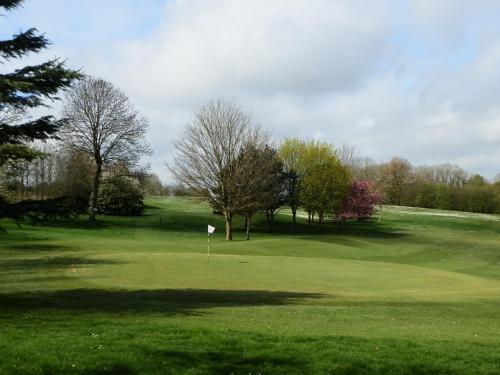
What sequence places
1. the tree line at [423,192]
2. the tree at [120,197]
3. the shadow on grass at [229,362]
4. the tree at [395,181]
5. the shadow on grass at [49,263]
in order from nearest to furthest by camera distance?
the shadow on grass at [229,362]
the shadow on grass at [49,263]
the tree at [120,197]
the tree line at [423,192]
the tree at [395,181]

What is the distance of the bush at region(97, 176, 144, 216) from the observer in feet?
208

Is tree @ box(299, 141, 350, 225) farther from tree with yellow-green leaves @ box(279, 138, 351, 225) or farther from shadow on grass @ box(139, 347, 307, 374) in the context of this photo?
shadow on grass @ box(139, 347, 307, 374)

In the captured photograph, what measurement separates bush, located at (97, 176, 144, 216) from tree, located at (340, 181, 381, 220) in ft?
88.0

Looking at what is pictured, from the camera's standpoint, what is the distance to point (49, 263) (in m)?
26.6

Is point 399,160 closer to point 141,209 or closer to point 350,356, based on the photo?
point 141,209

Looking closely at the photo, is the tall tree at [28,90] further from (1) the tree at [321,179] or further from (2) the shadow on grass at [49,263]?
(1) the tree at [321,179]

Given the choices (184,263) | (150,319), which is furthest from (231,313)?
(184,263)

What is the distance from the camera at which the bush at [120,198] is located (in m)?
63.5

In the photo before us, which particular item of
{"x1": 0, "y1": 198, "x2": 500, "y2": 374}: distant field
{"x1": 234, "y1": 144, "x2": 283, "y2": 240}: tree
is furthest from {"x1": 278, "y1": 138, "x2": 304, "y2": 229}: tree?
{"x1": 0, "y1": 198, "x2": 500, "y2": 374}: distant field

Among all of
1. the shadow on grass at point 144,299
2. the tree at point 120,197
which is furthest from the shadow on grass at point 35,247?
the tree at point 120,197

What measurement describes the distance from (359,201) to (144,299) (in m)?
63.7

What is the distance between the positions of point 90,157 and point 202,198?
14.2 meters

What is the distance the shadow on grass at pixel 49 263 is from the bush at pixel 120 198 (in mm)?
33960

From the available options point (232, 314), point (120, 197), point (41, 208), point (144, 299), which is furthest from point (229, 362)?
point (120, 197)
